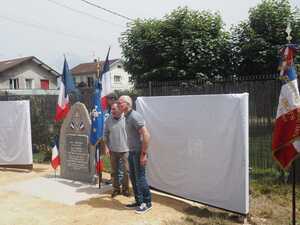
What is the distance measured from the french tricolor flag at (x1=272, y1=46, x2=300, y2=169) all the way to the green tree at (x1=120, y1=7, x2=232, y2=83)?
8797mm

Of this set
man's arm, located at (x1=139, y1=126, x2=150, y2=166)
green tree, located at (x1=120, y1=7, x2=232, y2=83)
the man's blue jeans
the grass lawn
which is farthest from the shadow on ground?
green tree, located at (x1=120, y1=7, x2=232, y2=83)

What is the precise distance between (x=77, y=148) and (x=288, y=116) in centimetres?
460

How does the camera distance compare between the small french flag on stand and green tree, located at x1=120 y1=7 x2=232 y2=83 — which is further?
green tree, located at x1=120 y1=7 x2=232 y2=83

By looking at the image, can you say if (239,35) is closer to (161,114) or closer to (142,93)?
(142,93)

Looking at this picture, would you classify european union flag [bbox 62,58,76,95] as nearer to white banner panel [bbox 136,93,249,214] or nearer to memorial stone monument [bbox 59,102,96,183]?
memorial stone monument [bbox 59,102,96,183]

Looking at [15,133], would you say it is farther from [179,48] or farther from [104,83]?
[179,48]

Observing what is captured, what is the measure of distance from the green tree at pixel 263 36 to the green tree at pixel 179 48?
576mm

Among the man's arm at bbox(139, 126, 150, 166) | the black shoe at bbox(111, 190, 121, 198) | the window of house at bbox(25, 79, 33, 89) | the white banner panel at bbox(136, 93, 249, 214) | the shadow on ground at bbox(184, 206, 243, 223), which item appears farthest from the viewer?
the window of house at bbox(25, 79, 33, 89)

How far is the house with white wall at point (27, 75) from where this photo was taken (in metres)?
33.8

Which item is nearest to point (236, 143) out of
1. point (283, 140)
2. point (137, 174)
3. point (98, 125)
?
point (283, 140)

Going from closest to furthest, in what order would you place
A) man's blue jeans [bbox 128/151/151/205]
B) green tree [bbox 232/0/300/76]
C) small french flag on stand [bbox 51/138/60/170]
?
man's blue jeans [bbox 128/151/151/205]
small french flag on stand [bbox 51/138/60/170]
green tree [bbox 232/0/300/76]

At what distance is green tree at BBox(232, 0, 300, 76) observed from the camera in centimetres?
1359

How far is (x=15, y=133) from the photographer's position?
892cm

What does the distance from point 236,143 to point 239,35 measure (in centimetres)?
1050
